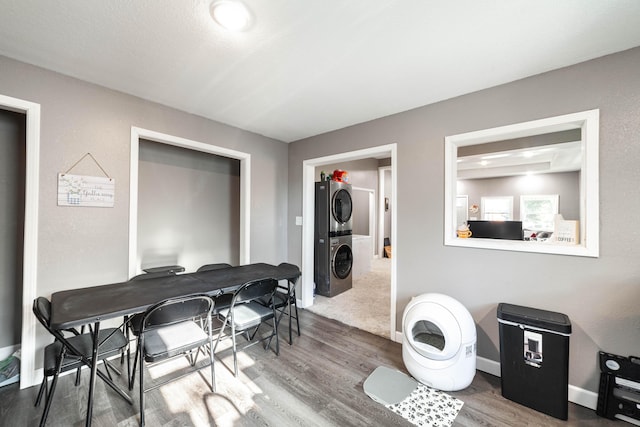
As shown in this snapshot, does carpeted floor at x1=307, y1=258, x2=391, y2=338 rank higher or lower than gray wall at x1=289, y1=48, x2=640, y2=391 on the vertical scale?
lower

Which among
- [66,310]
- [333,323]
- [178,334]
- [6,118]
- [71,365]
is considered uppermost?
[6,118]

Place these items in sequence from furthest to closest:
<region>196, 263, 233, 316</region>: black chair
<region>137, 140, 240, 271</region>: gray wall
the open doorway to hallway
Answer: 1. the open doorway to hallway
2. <region>137, 140, 240, 271</region>: gray wall
3. <region>196, 263, 233, 316</region>: black chair

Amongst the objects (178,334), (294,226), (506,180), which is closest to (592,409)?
(178,334)

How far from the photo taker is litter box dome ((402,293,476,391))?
1949 mm

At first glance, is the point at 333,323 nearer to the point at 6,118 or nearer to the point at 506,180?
the point at 6,118

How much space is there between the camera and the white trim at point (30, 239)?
193cm

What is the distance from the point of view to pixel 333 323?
327 cm

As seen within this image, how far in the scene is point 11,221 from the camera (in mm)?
2271

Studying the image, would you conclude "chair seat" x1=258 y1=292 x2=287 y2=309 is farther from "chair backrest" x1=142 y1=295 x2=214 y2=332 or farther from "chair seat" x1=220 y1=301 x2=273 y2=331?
"chair backrest" x1=142 y1=295 x2=214 y2=332

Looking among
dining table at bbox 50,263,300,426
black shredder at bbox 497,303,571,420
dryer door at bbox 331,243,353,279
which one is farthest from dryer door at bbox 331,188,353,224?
black shredder at bbox 497,303,571,420

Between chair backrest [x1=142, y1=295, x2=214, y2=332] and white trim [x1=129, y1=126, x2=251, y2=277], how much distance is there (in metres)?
1.07

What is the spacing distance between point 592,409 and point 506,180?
6939 millimetres

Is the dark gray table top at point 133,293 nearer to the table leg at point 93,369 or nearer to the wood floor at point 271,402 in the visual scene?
the table leg at point 93,369

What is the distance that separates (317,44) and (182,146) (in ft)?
Result: 6.69
